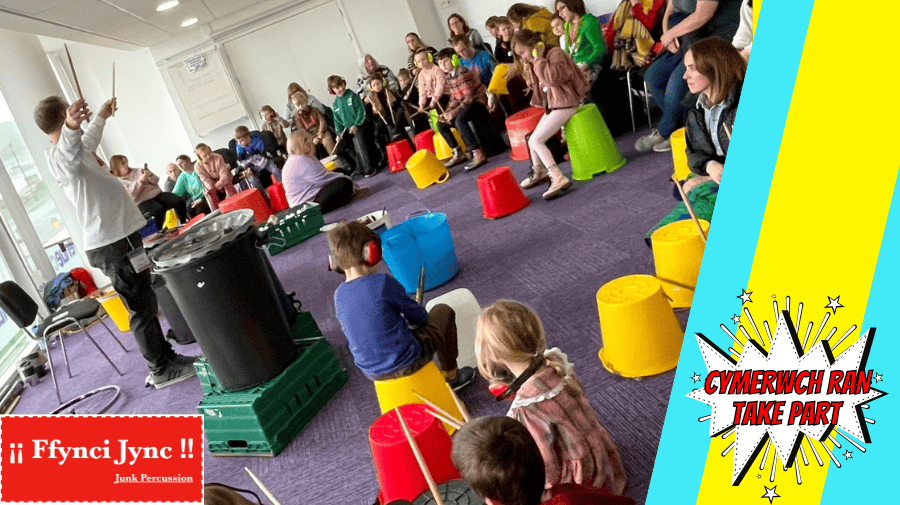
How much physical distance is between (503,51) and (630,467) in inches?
266

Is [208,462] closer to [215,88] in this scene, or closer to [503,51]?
[503,51]

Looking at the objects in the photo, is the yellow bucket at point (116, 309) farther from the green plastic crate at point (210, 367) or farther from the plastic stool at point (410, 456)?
the plastic stool at point (410, 456)

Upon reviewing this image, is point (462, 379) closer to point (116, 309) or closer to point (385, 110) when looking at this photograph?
point (116, 309)

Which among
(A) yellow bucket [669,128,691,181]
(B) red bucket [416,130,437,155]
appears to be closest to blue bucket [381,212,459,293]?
(A) yellow bucket [669,128,691,181]

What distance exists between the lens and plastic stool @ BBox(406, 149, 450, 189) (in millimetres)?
6875

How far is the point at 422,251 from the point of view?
412 cm

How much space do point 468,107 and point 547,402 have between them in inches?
217

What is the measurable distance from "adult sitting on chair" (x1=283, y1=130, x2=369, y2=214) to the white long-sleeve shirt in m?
3.17

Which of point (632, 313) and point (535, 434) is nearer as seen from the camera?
point (535, 434)

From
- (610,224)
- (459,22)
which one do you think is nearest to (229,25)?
(459,22)

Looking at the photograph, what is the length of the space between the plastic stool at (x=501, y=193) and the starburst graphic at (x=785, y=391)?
13.3 feet

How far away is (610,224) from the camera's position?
13.3 feet

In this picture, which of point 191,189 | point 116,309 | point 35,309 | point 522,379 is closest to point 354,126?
point 191,189

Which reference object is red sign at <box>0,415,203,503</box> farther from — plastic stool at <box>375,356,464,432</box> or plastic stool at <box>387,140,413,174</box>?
plastic stool at <box>387,140,413,174</box>
